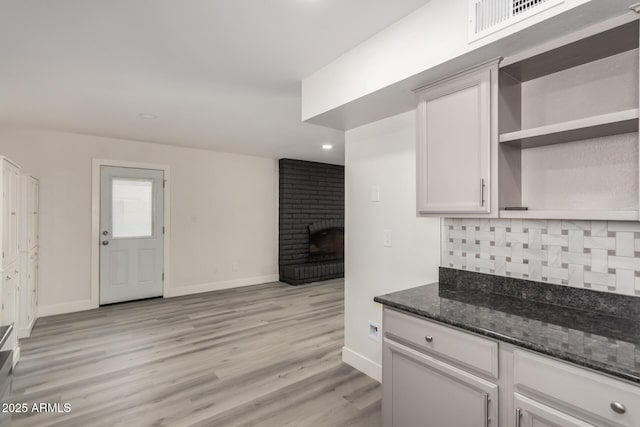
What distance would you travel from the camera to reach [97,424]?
202 cm

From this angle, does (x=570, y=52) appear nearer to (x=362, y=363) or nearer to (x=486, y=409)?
(x=486, y=409)

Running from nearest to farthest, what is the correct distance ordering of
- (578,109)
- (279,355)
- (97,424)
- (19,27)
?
(578,109) → (19,27) → (97,424) → (279,355)

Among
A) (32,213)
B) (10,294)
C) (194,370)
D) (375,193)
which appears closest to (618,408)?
(375,193)

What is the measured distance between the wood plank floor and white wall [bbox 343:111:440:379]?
1.26 ft

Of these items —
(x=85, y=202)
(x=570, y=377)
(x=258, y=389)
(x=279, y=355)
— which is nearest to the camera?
(x=570, y=377)

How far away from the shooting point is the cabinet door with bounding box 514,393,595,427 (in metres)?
1.08

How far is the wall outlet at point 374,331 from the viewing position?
258 centimetres

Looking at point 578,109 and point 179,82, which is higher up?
point 179,82

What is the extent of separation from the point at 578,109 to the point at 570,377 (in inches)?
47.3

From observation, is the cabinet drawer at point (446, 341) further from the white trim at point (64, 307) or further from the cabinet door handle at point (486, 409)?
the white trim at point (64, 307)

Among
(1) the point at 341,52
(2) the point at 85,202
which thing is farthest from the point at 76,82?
(2) the point at 85,202

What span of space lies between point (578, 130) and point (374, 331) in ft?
6.29

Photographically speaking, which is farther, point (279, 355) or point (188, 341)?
point (188, 341)

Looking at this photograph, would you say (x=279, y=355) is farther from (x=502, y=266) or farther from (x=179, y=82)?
(x=179, y=82)
